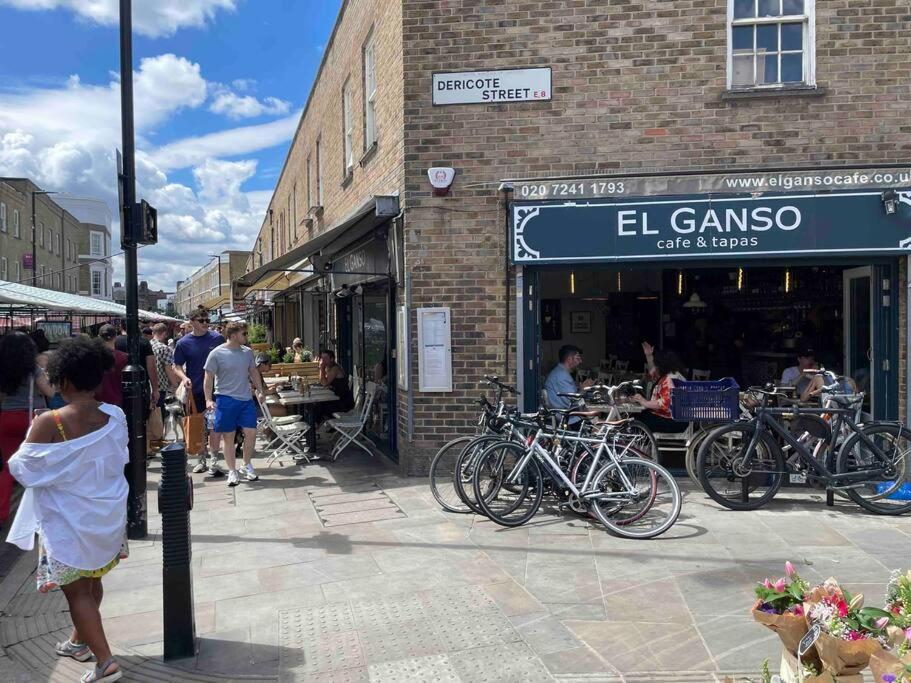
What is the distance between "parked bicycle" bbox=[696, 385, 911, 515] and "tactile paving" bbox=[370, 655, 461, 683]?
11.7ft

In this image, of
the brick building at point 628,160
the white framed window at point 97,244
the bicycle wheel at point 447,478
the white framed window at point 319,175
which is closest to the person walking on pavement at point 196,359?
the brick building at point 628,160

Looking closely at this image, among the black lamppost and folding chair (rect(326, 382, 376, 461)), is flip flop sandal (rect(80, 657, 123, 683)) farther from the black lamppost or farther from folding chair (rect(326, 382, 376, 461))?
folding chair (rect(326, 382, 376, 461))

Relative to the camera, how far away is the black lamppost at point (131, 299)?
5859 mm

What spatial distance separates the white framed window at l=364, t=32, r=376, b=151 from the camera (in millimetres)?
10016

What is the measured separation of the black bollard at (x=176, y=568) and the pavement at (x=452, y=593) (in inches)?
4.5

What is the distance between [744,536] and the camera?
5793mm

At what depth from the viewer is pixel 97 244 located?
258 ft

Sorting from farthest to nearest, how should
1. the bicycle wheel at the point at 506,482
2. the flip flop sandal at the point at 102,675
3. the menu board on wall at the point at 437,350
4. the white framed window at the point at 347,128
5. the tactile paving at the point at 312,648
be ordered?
the white framed window at the point at 347,128 < the menu board on wall at the point at 437,350 < the bicycle wheel at the point at 506,482 < the tactile paving at the point at 312,648 < the flip flop sandal at the point at 102,675

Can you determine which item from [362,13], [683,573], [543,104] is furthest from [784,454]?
[362,13]

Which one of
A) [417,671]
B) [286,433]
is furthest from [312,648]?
[286,433]

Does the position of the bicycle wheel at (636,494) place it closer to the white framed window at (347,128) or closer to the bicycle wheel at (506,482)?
the bicycle wheel at (506,482)

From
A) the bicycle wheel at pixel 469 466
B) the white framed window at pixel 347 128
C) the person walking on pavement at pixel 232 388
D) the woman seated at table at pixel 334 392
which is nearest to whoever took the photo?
the bicycle wheel at pixel 469 466

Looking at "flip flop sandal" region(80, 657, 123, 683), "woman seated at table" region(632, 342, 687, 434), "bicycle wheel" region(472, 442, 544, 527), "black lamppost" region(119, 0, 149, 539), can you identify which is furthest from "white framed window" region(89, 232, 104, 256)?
"flip flop sandal" region(80, 657, 123, 683)

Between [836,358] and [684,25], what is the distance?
4.45 metres
